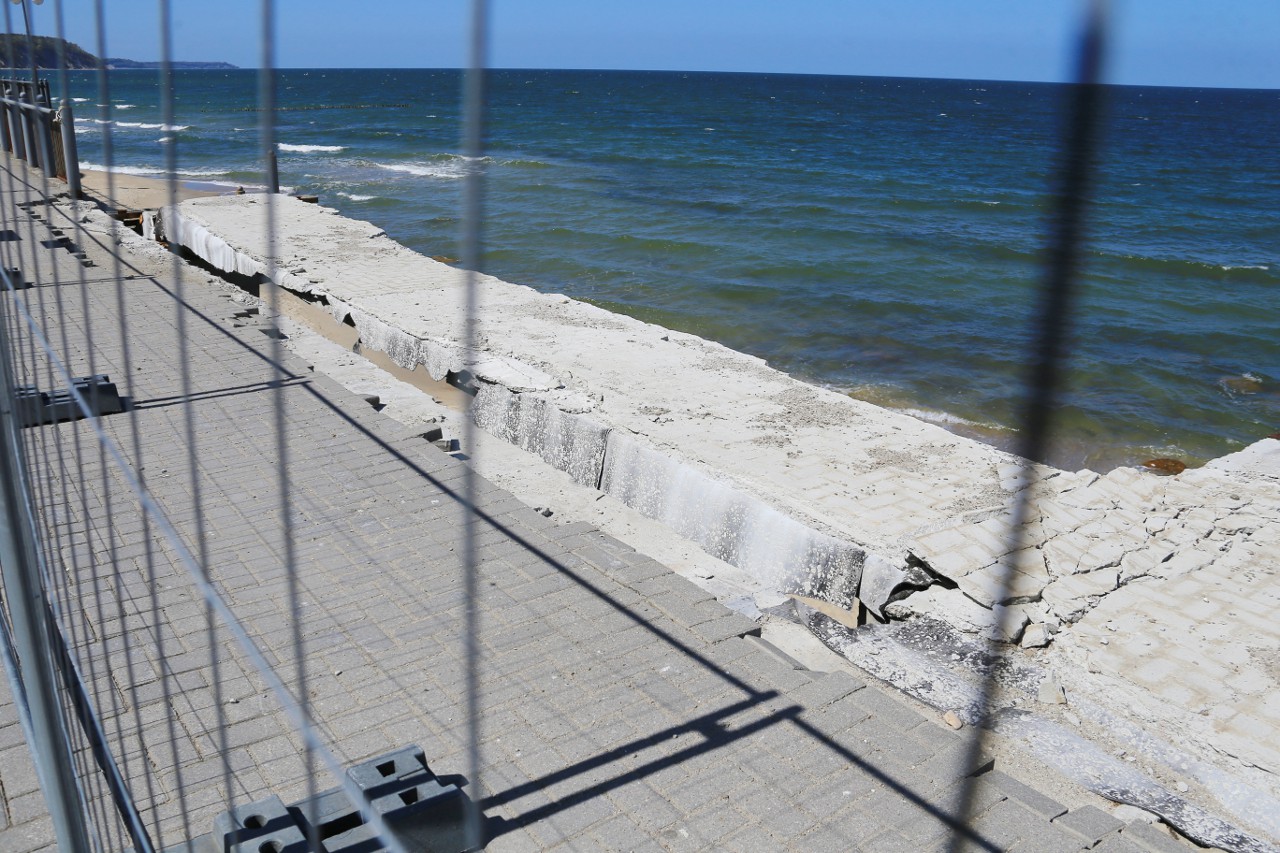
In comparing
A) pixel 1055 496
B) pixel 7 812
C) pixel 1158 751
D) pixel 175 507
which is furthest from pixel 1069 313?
pixel 1055 496

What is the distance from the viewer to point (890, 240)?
22.9 m

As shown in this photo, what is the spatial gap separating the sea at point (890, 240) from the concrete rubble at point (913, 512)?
1192 mm

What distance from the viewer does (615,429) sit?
785 centimetres

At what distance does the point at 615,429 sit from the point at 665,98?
3192 inches

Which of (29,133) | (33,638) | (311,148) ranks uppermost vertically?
(29,133)

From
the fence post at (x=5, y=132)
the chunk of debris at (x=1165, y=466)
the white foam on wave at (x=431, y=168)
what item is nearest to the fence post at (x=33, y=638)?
the chunk of debris at (x=1165, y=466)

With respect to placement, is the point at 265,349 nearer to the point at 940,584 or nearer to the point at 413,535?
the point at 413,535

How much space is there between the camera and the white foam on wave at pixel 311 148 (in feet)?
136

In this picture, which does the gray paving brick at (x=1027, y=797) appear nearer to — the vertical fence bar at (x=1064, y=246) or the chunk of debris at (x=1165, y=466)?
the vertical fence bar at (x=1064, y=246)

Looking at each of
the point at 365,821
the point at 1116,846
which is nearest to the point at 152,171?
the point at 365,821

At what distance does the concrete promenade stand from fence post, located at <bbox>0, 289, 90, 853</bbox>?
48 cm

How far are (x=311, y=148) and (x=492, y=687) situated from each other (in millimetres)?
42678

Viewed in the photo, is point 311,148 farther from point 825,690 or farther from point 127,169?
point 825,690

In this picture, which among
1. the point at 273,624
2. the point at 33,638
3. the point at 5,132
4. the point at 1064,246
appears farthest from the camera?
the point at 5,132
